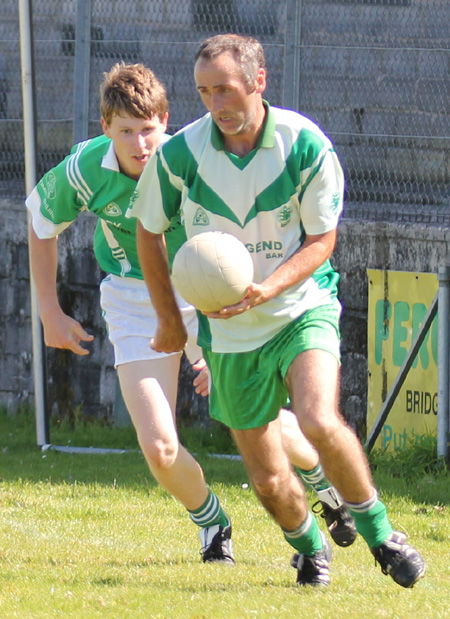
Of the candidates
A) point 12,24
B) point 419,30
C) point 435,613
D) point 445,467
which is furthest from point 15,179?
point 435,613

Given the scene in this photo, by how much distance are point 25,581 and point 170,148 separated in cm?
207

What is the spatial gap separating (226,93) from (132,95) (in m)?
1.04

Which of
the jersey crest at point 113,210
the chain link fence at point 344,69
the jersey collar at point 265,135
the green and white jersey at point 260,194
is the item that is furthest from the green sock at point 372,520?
the chain link fence at point 344,69

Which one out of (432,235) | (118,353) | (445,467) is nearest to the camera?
(118,353)

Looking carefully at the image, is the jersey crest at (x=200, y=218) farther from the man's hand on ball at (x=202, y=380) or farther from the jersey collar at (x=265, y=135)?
the man's hand on ball at (x=202, y=380)

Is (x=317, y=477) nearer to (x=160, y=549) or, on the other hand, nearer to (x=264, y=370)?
(x=160, y=549)

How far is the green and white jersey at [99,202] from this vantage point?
5.84m

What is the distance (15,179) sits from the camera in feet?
37.0

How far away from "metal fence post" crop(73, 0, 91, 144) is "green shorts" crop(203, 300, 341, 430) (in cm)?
581

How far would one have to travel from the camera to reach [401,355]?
8438 mm

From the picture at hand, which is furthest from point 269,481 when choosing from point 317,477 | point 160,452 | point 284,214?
point 284,214

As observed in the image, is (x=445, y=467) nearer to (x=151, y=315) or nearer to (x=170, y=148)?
(x=151, y=315)

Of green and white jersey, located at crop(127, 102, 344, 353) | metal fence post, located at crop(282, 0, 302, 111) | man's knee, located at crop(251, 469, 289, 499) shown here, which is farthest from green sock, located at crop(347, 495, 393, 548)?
metal fence post, located at crop(282, 0, 302, 111)

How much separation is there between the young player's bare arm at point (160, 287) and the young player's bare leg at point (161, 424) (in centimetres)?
59
